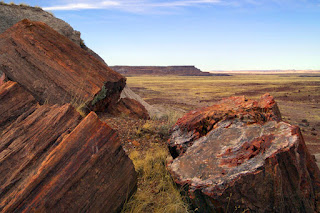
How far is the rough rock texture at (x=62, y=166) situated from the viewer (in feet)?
9.55

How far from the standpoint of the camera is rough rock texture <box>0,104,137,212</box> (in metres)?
2.91

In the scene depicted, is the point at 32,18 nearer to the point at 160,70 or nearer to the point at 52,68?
the point at 52,68

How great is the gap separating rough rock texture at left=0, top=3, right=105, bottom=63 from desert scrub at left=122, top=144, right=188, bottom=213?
29.3 feet

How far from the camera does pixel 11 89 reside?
4.27 meters

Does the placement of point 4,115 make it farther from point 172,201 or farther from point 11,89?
point 172,201

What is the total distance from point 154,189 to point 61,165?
1.77 metres

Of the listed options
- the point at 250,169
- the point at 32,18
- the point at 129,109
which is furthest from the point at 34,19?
the point at 250,169

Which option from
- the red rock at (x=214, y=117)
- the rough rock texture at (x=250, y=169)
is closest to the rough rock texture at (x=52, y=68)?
the red rock at (x=214, y=117)

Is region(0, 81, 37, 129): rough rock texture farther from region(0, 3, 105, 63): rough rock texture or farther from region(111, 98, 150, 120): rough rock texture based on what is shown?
region(0, 3, 105, 63): rough rock texture

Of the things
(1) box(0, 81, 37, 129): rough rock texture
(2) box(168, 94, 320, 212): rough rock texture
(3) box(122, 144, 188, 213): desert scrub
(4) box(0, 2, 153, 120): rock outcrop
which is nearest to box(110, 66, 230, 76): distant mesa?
(4) box(0, 2, 153, 120): rock outcrop

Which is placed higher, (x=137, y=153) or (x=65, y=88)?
(x=65, y=88)

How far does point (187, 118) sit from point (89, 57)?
147 inches

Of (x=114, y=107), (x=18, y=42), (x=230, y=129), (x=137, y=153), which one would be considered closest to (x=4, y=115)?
(x=137, y=153)

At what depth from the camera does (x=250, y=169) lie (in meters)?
3.11
